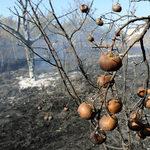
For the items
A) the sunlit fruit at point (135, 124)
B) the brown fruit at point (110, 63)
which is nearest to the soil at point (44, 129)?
the sunlit fruit at point (135, 124)

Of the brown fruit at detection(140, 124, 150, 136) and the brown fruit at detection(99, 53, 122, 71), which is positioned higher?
the brown fruit at detection(99, 53, 122, 71)

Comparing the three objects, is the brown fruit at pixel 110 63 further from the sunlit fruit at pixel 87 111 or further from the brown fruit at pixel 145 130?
the brown fruit at pixel 145 130

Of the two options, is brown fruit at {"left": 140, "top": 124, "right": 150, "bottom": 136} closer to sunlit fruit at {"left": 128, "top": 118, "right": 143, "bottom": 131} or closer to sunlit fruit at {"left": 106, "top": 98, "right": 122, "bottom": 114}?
sunlit fruit at {"left": 128, "top": 118, "right": 143, "bottom": 131}

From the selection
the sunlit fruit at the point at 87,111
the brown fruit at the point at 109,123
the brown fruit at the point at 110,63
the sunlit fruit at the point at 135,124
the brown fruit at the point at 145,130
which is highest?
the brown fruit at the point at 110,63

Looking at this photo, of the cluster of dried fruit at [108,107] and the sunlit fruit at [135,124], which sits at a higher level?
the cluster of dried fruit at [108,107]

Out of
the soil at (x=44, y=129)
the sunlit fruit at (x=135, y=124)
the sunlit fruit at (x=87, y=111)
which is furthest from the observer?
the soil at (x=44, y=129)

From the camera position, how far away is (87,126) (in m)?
4.60

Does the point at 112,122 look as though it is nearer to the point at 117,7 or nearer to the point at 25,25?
the point at 117,7

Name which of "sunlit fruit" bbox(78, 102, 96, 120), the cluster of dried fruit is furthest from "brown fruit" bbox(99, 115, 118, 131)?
"sunlit fruit" bbox(78, 102, 96, 120)

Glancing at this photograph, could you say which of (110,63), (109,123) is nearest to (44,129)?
(109,123)

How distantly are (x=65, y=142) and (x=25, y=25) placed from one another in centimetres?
903

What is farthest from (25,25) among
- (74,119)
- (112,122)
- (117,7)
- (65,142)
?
(112,122)

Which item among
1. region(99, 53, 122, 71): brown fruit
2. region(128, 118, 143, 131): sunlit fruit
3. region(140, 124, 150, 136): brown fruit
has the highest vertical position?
region(99, 53, 122, 71): brown fruit

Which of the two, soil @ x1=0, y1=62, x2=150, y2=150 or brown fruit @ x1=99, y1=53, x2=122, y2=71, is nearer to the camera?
brown fruit @ x1=99, y1=53, x2=122, y2=71
